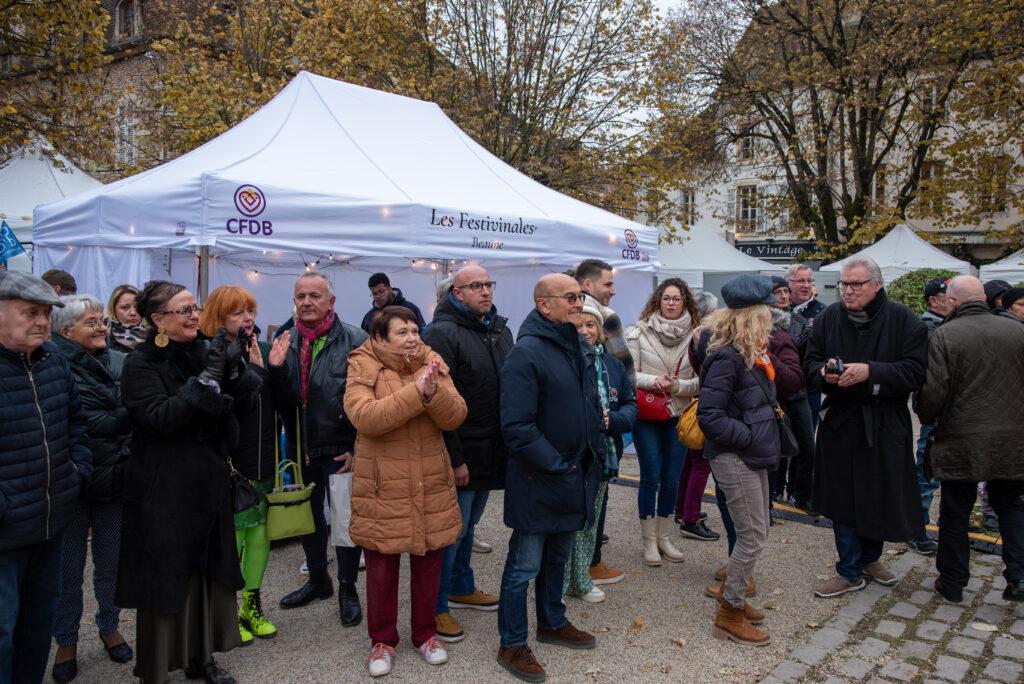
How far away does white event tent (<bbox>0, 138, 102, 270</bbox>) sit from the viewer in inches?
448

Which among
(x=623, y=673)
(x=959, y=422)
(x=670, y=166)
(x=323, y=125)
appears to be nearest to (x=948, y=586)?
(x=959, y=422)

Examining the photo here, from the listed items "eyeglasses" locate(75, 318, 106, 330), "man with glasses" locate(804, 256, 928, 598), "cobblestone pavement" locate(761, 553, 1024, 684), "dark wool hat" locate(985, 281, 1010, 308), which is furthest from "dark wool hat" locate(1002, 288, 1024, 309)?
"eyeglasses" locate(75, 318, 106, 330)

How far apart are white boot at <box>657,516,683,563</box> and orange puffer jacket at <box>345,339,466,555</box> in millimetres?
2100

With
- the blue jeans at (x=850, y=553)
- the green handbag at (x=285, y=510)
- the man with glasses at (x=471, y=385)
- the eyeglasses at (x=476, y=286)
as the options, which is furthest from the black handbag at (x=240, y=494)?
the blue jeans at (x=850, y=553)

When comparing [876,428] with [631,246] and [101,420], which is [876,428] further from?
[631,246]

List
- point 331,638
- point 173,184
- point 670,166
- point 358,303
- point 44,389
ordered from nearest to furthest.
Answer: point 44,389 < point 331,638 < point 173,184 < point 358,303 < point 670,166

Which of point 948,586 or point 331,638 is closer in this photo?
point 331,638

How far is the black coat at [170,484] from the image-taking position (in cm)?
289

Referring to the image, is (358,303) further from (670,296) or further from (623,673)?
(623,673)

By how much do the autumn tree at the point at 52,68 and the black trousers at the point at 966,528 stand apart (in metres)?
11.4

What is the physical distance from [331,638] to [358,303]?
19.8ft

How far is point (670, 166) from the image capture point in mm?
17438

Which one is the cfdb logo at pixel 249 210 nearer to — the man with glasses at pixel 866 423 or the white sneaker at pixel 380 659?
the white sneaker at pixel 380 659

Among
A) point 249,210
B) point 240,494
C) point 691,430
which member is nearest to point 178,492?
point 240,494
